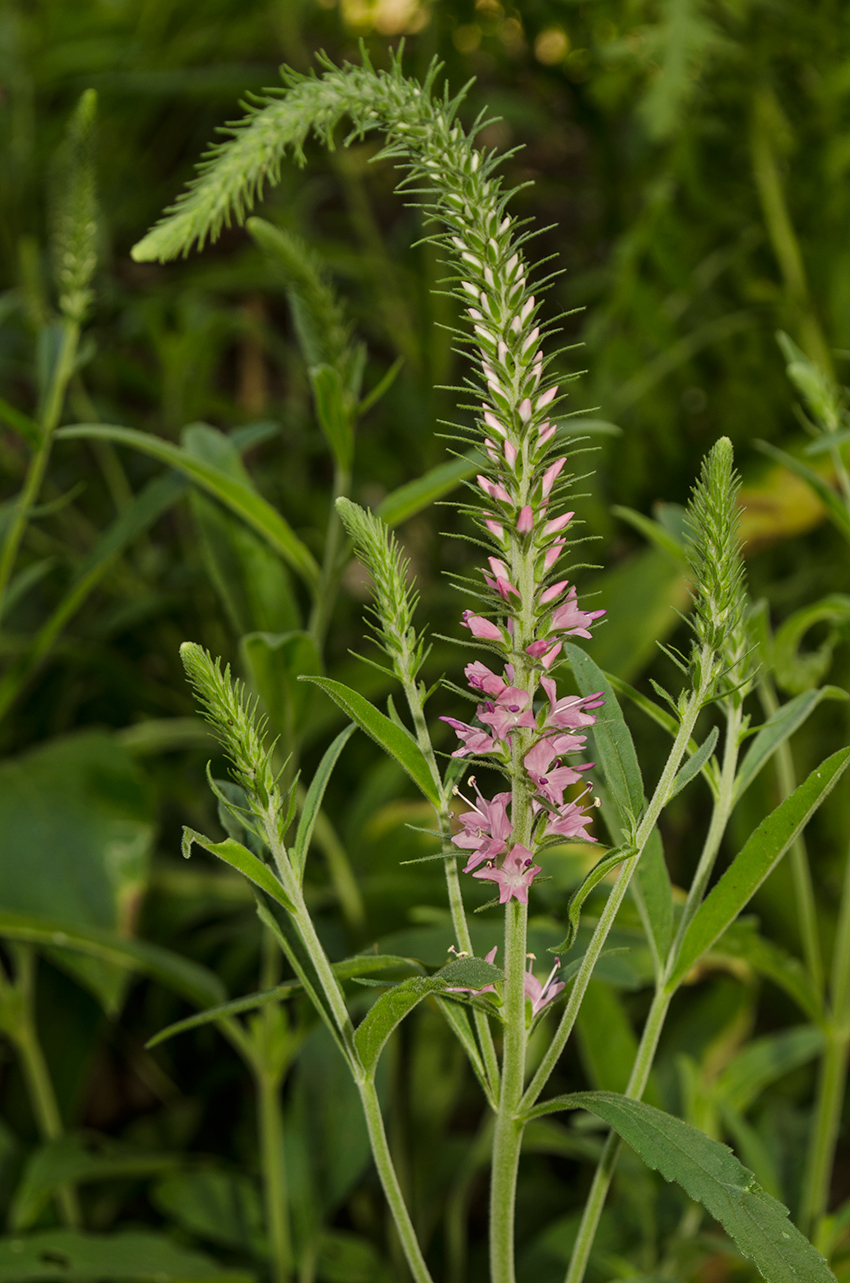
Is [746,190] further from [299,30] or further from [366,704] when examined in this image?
[366,704]

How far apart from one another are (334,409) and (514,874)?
22 cm

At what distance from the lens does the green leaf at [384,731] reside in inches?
9.5

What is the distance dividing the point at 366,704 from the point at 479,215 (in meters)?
0.10

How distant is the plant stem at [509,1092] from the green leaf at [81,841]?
10.4 inches

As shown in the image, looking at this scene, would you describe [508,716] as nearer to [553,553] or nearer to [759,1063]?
[553,553]

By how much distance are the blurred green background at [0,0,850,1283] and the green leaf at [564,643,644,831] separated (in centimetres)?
13

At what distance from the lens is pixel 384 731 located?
0.81ft

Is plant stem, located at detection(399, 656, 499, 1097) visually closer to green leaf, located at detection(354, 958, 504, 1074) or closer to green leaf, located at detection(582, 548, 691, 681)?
green leaf, located at detection(354, 958, 504, 1074)

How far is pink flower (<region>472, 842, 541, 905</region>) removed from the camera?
0.23m

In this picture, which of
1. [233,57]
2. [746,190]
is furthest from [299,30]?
[746,190]

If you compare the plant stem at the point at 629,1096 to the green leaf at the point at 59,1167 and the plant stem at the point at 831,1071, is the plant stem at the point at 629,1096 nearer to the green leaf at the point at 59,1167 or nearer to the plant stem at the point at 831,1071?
the plant stem at the point at 831,1071

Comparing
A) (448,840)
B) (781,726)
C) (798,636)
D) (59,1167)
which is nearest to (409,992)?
(448,840)

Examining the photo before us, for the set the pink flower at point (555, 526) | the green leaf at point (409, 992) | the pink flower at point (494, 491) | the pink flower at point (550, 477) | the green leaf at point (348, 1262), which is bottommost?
the green leaf at point (348, 1262)

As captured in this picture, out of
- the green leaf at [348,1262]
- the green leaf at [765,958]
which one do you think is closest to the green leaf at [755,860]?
the green leaf at [765,958]
